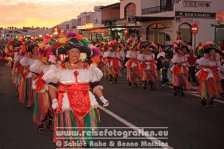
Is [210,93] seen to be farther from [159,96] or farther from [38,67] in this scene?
[38,67]

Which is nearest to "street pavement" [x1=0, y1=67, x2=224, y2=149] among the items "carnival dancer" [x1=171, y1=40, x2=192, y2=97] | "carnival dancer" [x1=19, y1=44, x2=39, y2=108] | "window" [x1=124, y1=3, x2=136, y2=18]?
"carnival dancer" [x1=19, y1=44, x2=39, y2=108]

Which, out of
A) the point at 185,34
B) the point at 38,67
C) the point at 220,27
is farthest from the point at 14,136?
the point at 185,34

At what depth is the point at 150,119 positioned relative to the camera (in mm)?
9516

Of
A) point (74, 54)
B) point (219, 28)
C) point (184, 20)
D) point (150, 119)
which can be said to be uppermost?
point (184, 20)

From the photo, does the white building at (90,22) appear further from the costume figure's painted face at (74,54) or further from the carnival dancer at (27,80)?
the costume figure's painted face at (74,54)

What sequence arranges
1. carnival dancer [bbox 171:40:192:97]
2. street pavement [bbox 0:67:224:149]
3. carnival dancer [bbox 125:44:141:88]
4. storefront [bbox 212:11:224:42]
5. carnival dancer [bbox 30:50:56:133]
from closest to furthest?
1. street pavement [bbox 0:67:224:149]
2. carnival dancer [bbox 30:50:56:133]
3. carnival dancer [bbox 171:40:192:97]
4. carnival dancer [bbox 125:44:141:88]
5. storefront [bbox 212:11:224:42]

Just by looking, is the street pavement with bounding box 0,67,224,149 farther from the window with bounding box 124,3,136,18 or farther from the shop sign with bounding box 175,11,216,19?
the window with bounding box 124,3,136,18

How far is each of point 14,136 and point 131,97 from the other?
→ 6.38 m

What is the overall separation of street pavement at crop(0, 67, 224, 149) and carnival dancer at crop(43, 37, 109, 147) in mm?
2005

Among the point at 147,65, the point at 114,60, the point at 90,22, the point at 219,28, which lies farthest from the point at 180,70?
the point at 90,22

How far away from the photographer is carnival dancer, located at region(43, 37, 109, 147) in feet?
17.0

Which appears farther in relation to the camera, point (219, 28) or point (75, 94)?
point (219, 28)

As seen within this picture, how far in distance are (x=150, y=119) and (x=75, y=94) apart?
455 centimetres

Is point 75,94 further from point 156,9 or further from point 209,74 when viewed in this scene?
point 156,9
